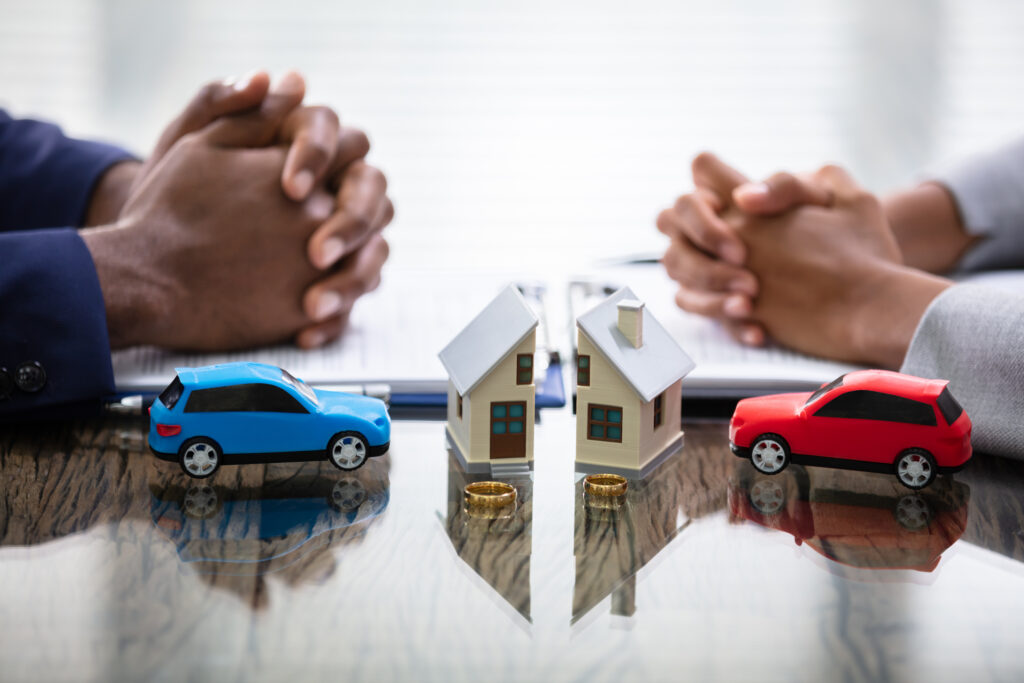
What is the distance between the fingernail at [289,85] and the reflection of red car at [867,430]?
2.63ft

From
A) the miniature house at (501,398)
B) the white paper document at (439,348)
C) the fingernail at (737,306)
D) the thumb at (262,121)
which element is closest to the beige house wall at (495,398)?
the miniature house at (501,398)

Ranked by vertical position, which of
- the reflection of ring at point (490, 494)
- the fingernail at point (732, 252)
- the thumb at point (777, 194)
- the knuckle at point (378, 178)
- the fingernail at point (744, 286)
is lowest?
the reflection of ring at point (490, 494)

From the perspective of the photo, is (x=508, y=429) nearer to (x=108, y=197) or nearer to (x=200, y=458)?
(x=200, y=458)

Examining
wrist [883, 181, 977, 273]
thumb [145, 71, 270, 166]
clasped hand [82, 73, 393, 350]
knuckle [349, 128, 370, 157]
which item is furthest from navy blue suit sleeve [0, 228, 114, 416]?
wrist [883, 181, 977, 273]

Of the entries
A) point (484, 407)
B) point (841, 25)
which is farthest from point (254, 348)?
point (841, 25)

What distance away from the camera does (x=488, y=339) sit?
893mm

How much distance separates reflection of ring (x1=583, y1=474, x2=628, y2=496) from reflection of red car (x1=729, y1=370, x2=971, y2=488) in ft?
0.41

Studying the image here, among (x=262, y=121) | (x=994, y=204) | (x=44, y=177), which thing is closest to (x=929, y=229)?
(x=994, y=204)

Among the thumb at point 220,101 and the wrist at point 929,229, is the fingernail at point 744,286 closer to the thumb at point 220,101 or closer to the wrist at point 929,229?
the wrist at point 929,229

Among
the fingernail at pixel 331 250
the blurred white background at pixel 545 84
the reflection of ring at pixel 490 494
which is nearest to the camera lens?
the reflection of ring at pixel 490 494

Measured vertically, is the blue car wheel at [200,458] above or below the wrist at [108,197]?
below

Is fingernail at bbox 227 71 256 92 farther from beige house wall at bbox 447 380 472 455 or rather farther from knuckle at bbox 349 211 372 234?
beige house wall at bbox 447 380 472 455

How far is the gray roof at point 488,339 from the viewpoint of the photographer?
A: 0.86 m

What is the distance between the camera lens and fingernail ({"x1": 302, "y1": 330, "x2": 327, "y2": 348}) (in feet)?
4.07
